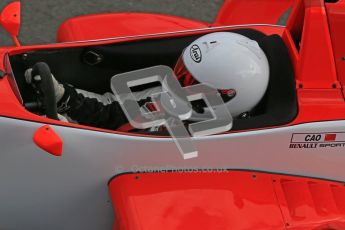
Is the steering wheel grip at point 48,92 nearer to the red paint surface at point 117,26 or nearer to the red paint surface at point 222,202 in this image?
the red paint surface at point 222,202

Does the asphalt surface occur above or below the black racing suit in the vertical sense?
below

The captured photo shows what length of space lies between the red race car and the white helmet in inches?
3.4

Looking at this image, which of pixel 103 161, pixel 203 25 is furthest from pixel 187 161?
pixel 203 25

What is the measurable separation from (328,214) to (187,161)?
0.65m

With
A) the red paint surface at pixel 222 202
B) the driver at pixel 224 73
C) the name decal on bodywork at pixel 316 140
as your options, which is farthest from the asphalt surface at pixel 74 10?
the name decal on bodywork at pixel 316 140

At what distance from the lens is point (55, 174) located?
2613 mm

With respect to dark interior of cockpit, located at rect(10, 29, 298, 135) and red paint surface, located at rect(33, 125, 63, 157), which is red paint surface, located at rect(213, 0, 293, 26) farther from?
red paint surface, located at rect(33, 125, 63, 157)

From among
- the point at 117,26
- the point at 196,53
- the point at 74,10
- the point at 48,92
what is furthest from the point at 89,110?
the point at 74,10

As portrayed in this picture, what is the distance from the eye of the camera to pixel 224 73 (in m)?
2.61

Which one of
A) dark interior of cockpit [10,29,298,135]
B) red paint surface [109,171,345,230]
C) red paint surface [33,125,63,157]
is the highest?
red paint surface [33,125,63,157]

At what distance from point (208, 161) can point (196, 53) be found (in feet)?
1.58

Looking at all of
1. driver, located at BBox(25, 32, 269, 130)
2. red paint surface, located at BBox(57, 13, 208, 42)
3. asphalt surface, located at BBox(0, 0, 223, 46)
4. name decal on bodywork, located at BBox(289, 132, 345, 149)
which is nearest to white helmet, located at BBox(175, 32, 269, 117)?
driver, located at BBox(25, 32, 269, 130)

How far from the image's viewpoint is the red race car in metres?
2.51

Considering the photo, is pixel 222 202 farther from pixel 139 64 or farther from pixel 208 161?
pixel 139 64
